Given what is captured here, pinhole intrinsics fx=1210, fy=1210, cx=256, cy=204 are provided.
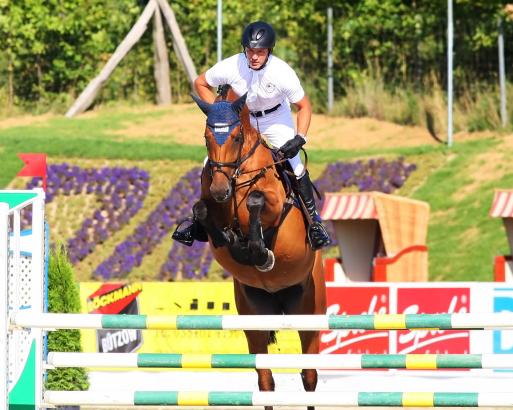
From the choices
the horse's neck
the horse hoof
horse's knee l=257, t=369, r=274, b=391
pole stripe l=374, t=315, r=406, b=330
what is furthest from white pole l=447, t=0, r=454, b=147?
pole stripe l=374, t=315, r=406, b=330

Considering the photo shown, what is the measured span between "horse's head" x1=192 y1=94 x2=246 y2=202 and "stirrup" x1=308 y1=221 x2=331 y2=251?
2.47 ft

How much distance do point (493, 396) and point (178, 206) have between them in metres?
15.8

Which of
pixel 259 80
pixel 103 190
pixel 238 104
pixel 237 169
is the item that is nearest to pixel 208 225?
pixel 237 169

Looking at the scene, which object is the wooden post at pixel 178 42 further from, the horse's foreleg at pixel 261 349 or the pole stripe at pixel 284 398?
the pole stripe at pixel 284 398

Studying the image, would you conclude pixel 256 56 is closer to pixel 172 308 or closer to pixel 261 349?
pixel 261 349

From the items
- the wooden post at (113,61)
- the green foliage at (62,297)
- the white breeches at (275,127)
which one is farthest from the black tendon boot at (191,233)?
the wooden post at (113,61)

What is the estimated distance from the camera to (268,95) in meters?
7.62

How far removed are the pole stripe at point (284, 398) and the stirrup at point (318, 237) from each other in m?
1.35

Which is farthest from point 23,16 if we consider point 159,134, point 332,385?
point 332,385

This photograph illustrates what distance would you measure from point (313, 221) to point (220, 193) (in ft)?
3.28

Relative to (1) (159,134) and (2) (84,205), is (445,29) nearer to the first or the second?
(1) (159,134)

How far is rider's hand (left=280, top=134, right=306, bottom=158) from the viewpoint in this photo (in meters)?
7.47

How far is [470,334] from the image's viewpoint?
1246 centimetres

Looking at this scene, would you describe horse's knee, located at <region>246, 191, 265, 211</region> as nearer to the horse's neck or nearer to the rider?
the horse's neck
